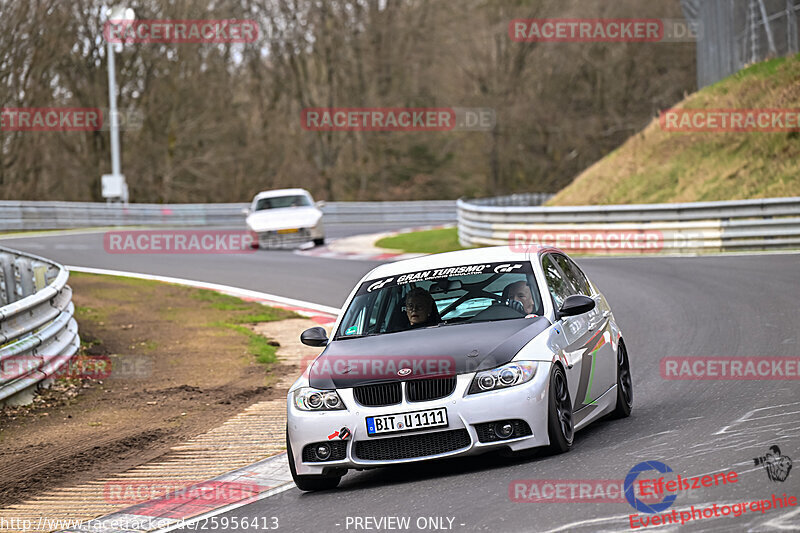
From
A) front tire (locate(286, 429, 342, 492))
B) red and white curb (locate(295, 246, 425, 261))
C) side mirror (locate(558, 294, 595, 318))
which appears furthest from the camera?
red and white curb (locate(295, 246, 425, 261))

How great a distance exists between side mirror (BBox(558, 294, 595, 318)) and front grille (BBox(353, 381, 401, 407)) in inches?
59.0

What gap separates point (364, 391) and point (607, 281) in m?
11.8

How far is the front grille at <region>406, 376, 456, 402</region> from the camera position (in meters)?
7.25

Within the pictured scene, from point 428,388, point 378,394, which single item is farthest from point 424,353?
point 378,394

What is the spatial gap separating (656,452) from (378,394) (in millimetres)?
1756

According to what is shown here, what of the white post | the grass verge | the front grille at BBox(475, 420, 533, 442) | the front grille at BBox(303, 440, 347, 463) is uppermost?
the white post

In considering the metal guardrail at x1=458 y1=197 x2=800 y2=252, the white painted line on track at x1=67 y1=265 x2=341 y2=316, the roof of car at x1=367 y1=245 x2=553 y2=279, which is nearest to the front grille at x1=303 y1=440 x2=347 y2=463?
the roof of car at x1=367 y1=245 x2=553 y2=279

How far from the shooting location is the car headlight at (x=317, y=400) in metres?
7.45

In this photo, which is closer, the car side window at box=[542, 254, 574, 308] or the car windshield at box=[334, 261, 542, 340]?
the car windshield at box=[334, 261, 542, 340]

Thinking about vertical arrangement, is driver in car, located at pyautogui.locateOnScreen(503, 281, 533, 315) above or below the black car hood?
above

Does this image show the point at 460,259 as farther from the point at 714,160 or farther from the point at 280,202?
the point at 280,202

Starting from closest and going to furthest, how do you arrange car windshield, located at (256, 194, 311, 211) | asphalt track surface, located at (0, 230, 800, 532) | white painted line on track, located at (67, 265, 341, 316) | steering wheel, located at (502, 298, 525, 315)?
asphalt track surface, located at (0, 230, 800, 532) < steering wheel, located at (502, 298, 525, 315) < white painted line on track, located at (67, 265, 341, 316) < car windshield, located at (256, 194, 311, 211)

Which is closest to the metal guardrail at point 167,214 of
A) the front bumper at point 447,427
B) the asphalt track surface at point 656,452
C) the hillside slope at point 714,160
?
the hillside slope at point 714,160

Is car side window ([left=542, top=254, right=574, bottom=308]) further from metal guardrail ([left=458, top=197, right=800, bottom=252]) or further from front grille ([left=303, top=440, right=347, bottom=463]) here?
metal guardrail ([left=458, top=197, right=800, bottom=252])
